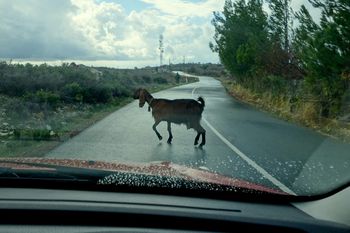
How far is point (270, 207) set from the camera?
3180 mm

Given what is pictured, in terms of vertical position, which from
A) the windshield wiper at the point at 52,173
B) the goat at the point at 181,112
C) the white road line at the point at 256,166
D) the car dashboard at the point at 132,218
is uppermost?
the windshield wiper at the point at 52,173

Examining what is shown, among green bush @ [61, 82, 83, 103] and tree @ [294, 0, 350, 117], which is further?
green bush @ [61, 82, 83, 103]

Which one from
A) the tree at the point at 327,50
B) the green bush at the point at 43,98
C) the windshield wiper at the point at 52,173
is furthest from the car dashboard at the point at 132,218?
the green bush at the point at 43,98

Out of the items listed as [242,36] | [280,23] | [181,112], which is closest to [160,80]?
[242,36]

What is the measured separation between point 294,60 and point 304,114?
16.9ft

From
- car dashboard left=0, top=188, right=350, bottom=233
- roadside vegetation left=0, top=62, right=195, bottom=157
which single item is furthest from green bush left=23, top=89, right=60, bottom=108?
car dashboard left=0, top=188, right=350, bottom=233

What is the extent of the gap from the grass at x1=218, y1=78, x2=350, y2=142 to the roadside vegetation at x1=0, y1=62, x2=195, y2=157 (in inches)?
285

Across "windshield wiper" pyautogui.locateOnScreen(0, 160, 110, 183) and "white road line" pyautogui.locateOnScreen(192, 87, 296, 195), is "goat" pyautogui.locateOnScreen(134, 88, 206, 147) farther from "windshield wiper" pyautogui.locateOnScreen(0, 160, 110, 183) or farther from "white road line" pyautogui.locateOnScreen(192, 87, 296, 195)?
"windshield wiper" pyautogui.locateOnScreen(0, 160, 110, 183)

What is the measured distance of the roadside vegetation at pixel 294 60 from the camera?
59.7 ft

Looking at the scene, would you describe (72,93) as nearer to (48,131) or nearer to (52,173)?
(48,131)

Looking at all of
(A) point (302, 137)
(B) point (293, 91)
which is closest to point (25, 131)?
(A) point (302, 137)

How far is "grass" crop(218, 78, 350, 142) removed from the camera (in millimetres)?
18328

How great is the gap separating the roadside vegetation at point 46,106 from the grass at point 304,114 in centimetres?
723

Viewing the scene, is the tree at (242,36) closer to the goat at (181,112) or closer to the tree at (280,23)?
the tree at (280,23)
